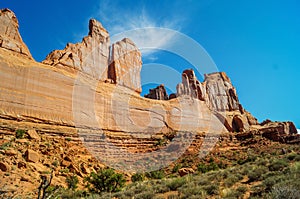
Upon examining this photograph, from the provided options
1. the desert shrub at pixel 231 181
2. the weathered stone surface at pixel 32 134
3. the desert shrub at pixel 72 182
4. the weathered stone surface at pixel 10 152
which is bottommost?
the desert shrub at pixel 72 182

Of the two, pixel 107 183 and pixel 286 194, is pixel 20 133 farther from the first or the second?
pixel 286 194

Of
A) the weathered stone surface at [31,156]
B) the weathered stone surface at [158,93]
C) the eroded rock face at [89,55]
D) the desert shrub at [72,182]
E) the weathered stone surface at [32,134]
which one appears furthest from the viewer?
the weathered stone surface at [158,93]

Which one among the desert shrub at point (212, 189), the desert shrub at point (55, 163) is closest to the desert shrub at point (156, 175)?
the desert shrub at point (55, 163)

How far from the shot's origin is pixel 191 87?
72.0 metres

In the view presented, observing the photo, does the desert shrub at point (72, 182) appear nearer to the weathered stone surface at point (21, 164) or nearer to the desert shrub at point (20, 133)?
the weathered stone surface at point (21, 164)

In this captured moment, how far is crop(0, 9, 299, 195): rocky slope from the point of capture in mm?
21673

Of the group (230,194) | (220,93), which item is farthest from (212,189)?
(220,93)

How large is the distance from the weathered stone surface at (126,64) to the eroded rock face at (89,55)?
194cm

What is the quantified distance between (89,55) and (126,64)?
474 inches

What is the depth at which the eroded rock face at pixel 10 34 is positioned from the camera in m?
Answer: 32.7

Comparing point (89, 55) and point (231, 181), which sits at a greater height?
point (89, 55)

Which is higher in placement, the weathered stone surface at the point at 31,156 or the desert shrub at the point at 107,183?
the weathered stone surface at the point at 31,156

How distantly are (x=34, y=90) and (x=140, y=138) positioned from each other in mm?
19914

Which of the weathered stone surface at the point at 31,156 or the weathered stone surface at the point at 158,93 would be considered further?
the weathered stone surface at the point at 158,93
